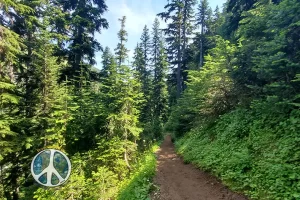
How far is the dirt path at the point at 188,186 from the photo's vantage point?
6697 millimetres

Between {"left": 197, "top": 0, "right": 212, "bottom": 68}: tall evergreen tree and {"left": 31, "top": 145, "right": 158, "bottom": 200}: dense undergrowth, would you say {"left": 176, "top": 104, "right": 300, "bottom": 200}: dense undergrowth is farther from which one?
{"left": 197, "top": 0, "right": 212, "bottom": 68}: tall evergreen tree

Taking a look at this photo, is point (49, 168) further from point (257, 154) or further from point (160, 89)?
point (160, 89)

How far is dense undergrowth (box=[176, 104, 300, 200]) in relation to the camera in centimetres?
536

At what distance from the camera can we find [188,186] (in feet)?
25.6

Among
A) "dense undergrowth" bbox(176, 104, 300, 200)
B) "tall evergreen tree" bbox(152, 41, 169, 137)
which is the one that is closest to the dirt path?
"dense undergrowth" bbox(176, 104, 300, 200)

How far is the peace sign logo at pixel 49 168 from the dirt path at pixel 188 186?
5.08 m

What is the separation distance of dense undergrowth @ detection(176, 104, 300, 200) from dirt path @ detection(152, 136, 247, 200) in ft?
1.05

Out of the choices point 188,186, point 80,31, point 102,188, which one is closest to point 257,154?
point 188,186

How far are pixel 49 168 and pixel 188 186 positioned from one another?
246 inches

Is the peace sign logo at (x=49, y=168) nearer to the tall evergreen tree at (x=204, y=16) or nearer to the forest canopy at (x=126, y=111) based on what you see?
the forest canopy at (x=126, y=111)

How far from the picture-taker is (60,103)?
1173cm

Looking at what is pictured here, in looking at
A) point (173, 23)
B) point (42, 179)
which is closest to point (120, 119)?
point (42, 179)

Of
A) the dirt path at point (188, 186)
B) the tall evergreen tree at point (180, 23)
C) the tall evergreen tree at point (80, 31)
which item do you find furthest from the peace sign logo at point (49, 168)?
the tall evergreen tree at point (180, 23)

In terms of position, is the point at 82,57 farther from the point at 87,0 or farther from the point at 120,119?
the point at 120,119
